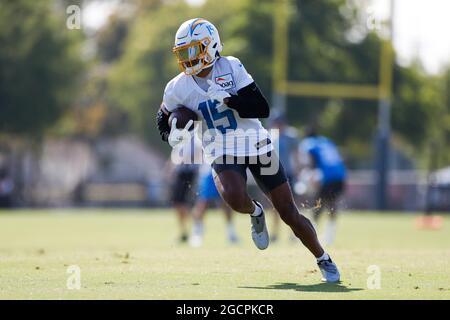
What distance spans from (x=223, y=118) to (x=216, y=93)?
14.1 inches

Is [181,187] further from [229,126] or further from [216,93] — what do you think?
[216,93]

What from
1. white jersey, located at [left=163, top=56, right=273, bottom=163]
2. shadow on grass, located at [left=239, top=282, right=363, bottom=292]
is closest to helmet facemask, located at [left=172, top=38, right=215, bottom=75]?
white jersey, located at [left=163, top=56, right=273, bottom=163]

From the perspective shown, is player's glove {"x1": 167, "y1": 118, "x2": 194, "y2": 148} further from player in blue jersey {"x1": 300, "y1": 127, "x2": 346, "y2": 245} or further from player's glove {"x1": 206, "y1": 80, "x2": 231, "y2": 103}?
player in blue jersey {"x1": 300, "y1": 127, "x2": 346, "y2": 245}

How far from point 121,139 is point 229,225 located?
154 ft

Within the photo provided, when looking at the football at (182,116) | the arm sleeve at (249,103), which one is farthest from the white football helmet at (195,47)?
the arm sleeve at (249,103)

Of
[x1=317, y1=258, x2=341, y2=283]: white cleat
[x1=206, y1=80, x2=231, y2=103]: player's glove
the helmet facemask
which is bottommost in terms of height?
[x1=317, y1=258, x2=341, y2=283]: white cleat

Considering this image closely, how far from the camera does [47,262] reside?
1136 centimetres

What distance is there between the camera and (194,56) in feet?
30.9

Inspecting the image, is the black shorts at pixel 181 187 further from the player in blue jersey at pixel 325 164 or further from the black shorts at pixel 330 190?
the black shorts at pixel 330 190

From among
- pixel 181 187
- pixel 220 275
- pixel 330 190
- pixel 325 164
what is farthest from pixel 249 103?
pixel 181 187

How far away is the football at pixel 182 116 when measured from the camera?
9.34 m

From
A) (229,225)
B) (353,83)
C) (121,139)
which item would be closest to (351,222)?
(229,225)

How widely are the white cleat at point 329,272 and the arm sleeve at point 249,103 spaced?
159 cm

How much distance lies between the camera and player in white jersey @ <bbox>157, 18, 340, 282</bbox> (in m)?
9.37
